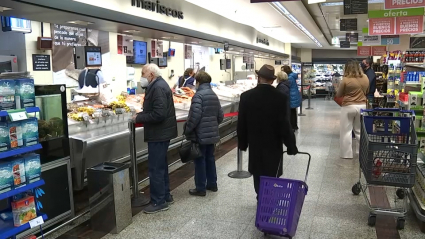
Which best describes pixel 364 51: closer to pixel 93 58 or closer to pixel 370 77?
pixel 370 77

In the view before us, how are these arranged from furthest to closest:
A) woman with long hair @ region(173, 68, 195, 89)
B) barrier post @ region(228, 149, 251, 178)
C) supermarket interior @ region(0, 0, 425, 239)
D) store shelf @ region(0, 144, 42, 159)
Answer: woman with long hair @ region(173, 68, 195, 89)
barrier post @ region(228, 149, 251, 178)
supermarket interior @ region(0, 0, 425, 239)
store shelf @ region(0, 144, 42, 159)

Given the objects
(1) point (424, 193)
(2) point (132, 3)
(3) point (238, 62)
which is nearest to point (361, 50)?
(3) point (238, 62)

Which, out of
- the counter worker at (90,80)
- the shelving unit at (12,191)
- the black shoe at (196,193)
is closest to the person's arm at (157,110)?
the black shoe at (196,193)

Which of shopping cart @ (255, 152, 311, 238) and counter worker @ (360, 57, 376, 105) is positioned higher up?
counter worker @ (360, 57, 376, 105)

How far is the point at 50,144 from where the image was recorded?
3.92m

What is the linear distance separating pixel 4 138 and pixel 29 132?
0.24 meters

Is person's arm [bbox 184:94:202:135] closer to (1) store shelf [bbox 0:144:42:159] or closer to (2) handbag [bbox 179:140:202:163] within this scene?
(2) handbag [bbox 179:140:202:163]

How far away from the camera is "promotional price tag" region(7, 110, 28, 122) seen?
2.88 m

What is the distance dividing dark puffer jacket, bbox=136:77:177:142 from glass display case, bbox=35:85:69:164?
0.82 m

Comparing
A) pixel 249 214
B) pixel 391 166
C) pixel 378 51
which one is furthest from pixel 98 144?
pixel 378 51

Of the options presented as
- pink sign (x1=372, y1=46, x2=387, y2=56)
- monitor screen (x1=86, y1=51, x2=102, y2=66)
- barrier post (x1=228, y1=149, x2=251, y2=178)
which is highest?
pink sign (x1=372, y1=46, x2=387, y2=56)

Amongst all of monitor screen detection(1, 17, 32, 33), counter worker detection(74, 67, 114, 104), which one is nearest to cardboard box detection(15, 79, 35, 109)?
monitor screen detection(1, 17, 32, 33)

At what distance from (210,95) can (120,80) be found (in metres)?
4.71

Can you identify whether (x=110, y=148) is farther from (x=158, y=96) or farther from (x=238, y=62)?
(x=238, y=62)
